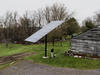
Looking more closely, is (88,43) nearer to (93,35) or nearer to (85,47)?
(85,47)

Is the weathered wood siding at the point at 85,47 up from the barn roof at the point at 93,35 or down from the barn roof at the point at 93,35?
down

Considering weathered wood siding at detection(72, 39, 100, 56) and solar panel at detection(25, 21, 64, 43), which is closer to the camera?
solar panel at detection(25, 21, 64, 43)

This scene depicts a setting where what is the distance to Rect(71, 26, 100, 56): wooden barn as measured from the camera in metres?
15.6

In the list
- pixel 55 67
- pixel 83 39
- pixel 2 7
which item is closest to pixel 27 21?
pixel 2 7

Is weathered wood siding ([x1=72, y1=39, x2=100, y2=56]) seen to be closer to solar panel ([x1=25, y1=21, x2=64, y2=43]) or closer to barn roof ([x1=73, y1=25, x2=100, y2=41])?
barn roof ([x1=73, y1=25, x2=100, y2=41])

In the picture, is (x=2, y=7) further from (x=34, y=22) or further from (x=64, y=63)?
(x=64, y=63)

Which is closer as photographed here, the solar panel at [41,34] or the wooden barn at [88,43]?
the solar panel at [41,34]

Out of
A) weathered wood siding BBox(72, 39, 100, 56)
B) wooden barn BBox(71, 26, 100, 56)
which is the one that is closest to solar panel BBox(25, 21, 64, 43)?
wooden barn BBox(71, 26, 100, 56)

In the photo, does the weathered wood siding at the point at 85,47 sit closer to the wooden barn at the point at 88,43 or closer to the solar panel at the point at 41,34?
the wooden barn at the point at 88,43

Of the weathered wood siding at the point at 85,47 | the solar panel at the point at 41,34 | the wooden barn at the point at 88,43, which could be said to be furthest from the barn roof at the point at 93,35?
the solar panel at the point at 41,34

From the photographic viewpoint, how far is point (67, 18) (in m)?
43.8

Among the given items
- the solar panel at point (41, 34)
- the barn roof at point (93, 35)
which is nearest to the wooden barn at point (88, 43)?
the barn roof at point (93, 35)

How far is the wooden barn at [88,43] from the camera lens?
1560 centimetres

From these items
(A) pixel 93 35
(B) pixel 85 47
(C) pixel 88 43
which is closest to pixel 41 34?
(B) pixel 85 47
